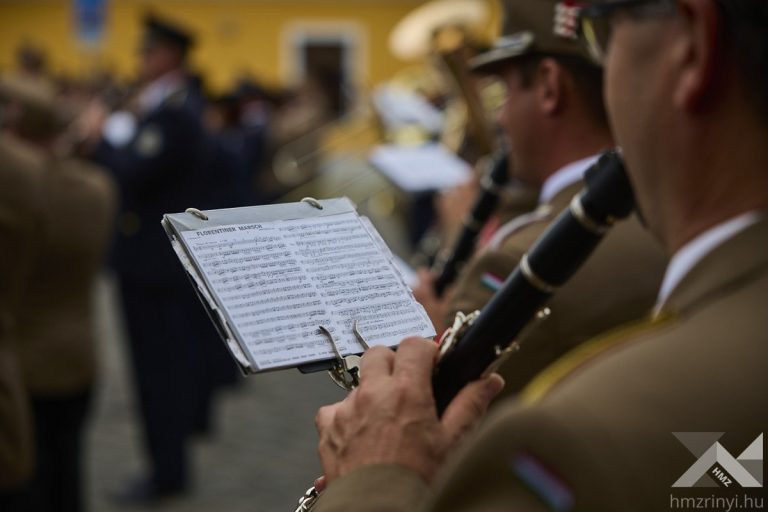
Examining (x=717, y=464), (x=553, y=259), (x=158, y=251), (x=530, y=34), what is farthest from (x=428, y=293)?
(x=158, y=251)

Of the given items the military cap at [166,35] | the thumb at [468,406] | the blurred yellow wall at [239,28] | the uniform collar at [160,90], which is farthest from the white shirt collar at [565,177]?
the blurred yellow wall at [239,28]

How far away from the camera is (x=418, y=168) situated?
3.37 metres

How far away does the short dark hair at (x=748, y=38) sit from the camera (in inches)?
38.3

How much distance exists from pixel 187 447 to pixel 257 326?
379 cm

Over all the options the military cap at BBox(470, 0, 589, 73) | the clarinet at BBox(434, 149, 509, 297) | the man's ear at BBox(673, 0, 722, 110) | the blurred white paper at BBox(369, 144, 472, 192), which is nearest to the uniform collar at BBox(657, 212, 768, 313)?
the man's ear at BBox(673, 0, 722, 110)

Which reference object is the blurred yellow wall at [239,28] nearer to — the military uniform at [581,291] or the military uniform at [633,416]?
the military uniform at [581,291]

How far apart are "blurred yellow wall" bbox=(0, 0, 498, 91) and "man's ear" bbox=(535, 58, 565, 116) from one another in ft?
65.9

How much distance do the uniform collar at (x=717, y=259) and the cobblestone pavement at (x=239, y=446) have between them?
2.97m

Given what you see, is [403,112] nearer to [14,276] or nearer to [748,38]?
[14,276]

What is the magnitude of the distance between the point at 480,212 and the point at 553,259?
164 cm

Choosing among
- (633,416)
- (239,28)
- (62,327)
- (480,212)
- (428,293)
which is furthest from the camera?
(239,28)

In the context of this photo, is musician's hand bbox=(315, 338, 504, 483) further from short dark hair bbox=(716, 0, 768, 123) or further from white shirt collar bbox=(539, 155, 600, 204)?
white shirt collar bbox=(539, 155, 600, 204)

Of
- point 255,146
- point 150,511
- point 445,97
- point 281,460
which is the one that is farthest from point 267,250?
point 255,146

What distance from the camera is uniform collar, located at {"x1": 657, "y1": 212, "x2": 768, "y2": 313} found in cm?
99
